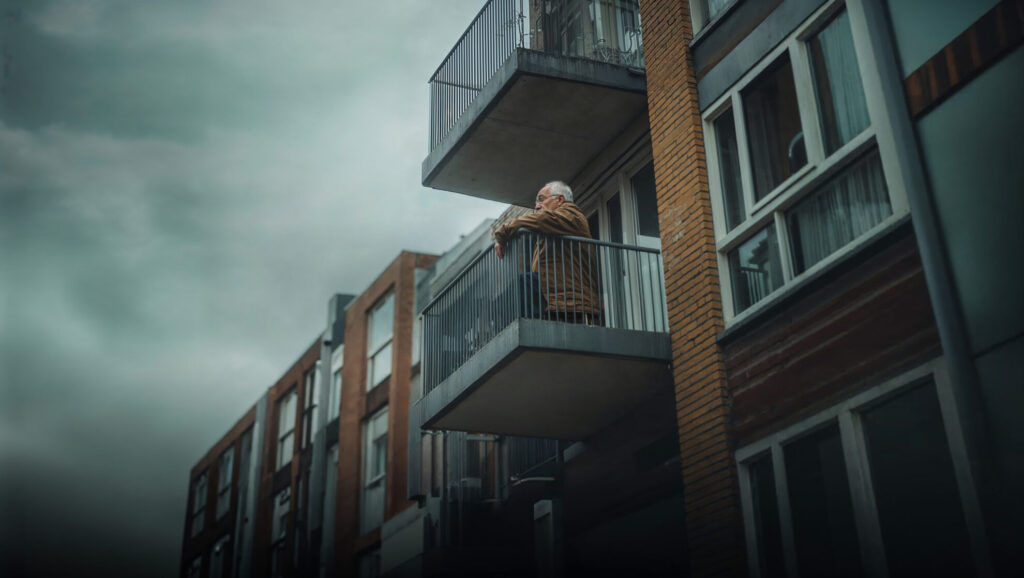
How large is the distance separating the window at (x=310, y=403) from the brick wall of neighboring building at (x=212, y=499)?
3.79 meters

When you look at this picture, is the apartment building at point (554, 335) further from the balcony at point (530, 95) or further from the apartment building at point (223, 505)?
the apartment building at point (223, 505)

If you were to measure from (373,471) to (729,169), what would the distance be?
57.7 ft

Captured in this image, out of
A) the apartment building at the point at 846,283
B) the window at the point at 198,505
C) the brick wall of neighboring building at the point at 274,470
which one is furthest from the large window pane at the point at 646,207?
the window at the point at 198,505

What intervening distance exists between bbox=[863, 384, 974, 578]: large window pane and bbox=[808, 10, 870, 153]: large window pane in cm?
223

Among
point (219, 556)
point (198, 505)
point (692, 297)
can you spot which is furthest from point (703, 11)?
point (198, 505)

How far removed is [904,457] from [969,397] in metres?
0.78

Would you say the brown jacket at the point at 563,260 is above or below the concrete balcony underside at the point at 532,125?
below

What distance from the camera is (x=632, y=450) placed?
37.9 feet

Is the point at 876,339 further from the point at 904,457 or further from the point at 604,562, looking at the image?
the point at 604,562

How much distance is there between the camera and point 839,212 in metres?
8.53

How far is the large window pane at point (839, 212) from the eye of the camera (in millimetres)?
8156

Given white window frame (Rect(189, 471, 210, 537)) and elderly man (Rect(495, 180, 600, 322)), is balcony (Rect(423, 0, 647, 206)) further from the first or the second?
white window frame (Rect(189, 471, 210, 537))

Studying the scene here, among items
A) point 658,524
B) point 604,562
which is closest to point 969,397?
point 658,524

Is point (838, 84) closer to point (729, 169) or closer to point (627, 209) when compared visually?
point (729, 169)
